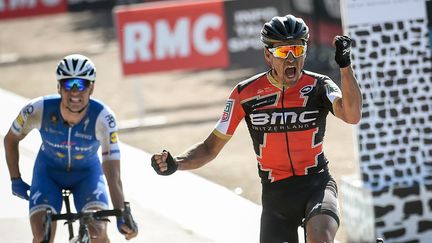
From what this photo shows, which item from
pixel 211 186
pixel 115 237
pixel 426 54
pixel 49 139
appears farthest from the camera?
pixel 211 186

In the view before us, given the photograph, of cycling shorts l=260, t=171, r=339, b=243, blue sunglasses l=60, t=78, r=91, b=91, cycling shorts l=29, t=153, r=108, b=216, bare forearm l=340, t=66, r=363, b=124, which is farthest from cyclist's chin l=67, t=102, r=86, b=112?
bare forearm l=340, t=66, r=363, b=124

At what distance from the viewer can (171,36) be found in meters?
17.7

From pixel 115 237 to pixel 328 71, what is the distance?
9.96 m

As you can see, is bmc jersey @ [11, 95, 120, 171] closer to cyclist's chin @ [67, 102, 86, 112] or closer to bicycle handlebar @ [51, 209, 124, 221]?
cyclist's chin @ [67, 102, 86, 112]

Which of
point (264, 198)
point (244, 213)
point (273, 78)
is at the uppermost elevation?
point (273, 78)

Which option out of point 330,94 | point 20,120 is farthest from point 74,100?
point 330,94

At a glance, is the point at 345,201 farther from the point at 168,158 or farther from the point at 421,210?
the point at 168,158

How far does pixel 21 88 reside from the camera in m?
20.2

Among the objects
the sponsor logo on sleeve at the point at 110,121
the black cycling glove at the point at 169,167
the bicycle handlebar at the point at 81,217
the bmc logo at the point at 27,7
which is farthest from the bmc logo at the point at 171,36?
the black cycling glove at the point at 169,167

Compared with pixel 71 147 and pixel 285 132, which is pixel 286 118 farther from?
pixel 71 147

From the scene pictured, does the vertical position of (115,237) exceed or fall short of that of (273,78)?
it falls short

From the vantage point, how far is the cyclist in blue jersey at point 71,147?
804 centimetres

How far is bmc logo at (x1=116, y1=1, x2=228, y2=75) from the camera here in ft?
57.4

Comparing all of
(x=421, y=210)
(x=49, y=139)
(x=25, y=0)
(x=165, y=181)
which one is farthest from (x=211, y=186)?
(x=25, y=0)
